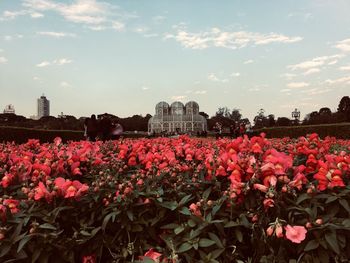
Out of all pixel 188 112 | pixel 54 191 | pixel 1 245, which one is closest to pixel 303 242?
pixel 54 191

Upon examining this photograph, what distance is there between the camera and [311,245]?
7.80ft

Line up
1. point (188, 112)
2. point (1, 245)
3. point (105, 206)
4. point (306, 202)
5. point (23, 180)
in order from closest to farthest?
point (1, 245)
point (306, 202)
point (105, 206)
point (23, 180)
point (188, 112)

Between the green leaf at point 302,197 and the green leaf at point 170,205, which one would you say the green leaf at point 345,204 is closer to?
the green leaf at point 302,197

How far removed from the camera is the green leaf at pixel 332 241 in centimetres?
225

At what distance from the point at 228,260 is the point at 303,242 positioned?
0.47m

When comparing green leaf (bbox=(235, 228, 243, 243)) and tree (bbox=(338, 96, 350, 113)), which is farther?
tree (bbox=(338, 96, 350, 113))

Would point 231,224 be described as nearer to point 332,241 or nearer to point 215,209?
point 215,209

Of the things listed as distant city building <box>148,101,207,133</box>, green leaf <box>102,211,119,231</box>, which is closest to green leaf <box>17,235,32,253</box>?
green leaf <box>102,211,119,231</box>

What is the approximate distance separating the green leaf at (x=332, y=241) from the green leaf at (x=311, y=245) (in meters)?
0.07

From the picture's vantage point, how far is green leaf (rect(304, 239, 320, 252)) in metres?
2.36

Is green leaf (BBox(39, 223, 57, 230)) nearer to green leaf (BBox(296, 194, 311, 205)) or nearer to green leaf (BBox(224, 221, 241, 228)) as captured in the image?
green leaf (BBox(224, 221, 241, 228))

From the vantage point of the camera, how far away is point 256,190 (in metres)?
2.65

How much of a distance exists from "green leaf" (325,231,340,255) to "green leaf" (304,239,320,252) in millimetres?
74

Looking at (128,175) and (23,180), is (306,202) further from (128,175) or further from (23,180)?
(23,180)
